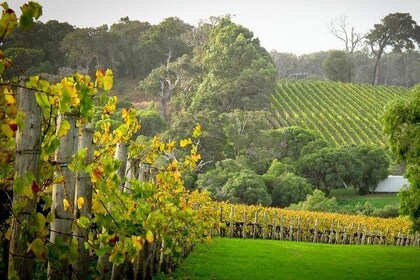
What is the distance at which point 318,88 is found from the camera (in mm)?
94938

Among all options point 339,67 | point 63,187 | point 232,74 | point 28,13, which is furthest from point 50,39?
point 28,13

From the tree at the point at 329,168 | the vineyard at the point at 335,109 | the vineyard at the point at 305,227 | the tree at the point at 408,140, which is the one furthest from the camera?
the vineyard at the point at 335,109

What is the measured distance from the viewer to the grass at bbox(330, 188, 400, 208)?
53.5 meters

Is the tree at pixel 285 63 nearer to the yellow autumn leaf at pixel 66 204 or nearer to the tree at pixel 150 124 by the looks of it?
the tree at pixel 150 124

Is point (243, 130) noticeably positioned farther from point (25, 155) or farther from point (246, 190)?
point (25, 155)

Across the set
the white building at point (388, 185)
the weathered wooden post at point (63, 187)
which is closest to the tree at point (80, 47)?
the white building at point (388, 185)

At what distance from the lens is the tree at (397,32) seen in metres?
104

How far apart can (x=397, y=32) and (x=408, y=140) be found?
314 feet

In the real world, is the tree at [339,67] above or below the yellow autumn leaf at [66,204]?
above

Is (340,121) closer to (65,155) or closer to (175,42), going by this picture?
(175,42)

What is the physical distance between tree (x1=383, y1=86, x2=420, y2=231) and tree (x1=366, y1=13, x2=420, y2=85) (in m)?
92.5

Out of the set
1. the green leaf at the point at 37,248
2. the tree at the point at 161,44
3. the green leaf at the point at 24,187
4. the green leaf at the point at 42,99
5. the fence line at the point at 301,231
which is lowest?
A: the fence line at the point at 301,231

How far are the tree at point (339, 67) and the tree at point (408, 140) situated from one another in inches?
3552

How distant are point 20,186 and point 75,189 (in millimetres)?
2465
